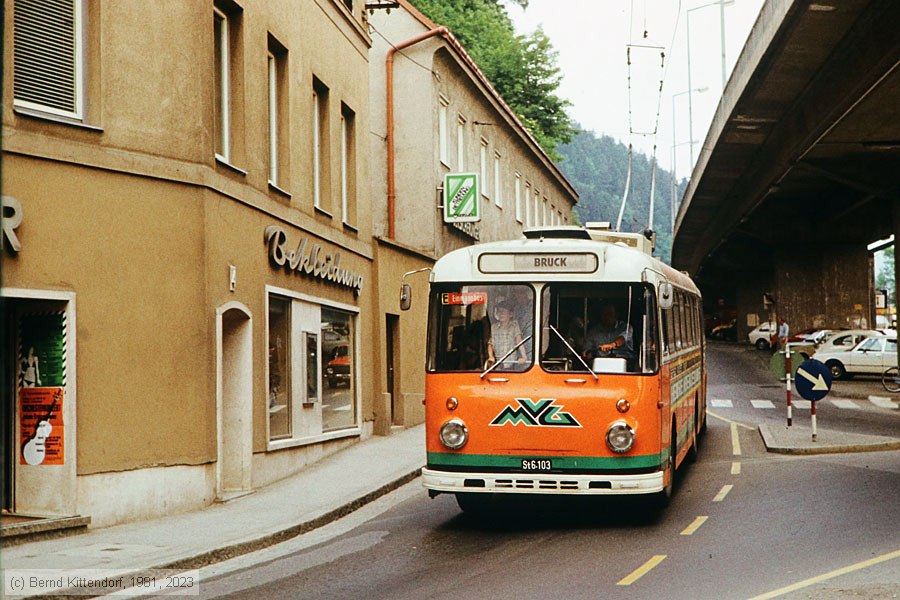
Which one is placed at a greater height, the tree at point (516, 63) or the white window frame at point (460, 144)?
the tree at point (516, 63)

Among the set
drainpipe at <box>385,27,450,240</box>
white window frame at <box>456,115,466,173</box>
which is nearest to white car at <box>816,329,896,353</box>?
white window frame at <box>456,115,466,173</box>

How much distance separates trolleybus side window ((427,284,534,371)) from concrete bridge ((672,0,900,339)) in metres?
9.63

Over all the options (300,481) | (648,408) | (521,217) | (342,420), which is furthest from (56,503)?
(521,217)

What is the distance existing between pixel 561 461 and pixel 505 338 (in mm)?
1336

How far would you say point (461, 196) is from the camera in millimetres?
29000

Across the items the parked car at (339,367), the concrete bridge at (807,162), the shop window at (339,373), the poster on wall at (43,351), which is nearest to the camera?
the poster on wall at (43,351)

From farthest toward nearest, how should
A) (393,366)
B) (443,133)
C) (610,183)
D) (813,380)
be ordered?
(610,183), (443,133), (393,366), (813,380)

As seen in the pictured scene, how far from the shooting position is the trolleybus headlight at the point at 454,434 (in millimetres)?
11164

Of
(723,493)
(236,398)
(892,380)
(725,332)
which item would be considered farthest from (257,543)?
(725,332)

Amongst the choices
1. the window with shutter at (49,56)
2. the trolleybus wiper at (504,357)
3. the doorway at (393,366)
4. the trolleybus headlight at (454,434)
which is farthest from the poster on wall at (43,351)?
the doorway at (393,366)

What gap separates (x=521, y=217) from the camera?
140 ft

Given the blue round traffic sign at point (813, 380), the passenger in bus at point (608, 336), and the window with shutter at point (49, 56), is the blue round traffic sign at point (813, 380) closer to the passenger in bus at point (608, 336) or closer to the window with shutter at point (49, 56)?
the passenger in bus at point (608, 336)

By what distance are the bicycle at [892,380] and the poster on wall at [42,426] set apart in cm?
2817

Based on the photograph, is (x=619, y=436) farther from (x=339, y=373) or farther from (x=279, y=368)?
(x=339, y=373)
